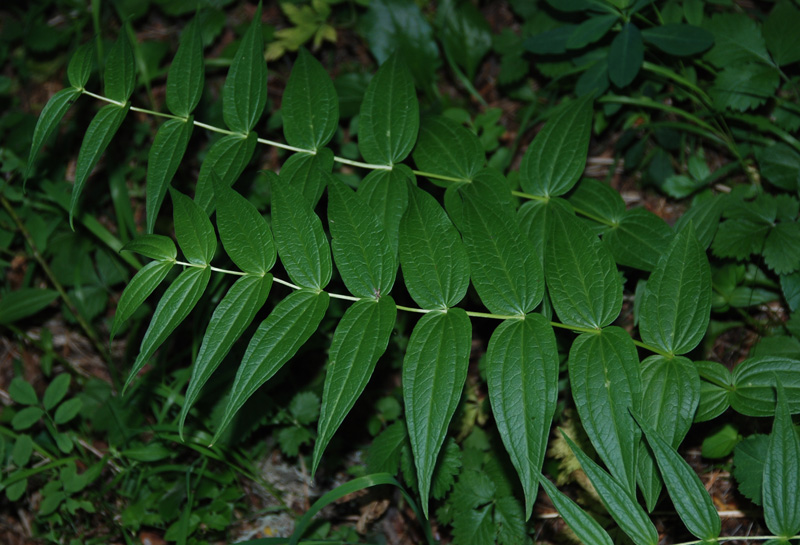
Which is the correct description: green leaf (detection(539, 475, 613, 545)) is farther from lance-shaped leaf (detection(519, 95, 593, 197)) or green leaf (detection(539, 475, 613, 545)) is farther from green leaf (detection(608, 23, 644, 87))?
green leaf (detection(608, 23, 644, 87))

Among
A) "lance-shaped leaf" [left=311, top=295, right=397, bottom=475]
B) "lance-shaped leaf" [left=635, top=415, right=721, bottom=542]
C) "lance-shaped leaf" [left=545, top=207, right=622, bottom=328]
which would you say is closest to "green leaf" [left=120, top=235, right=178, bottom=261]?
"lance-shaped leaf" [left=311, top=295, right=397, bottom=475]

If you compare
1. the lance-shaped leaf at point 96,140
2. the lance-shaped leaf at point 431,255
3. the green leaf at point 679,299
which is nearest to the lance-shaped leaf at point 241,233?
the lance-shaped leaf at point 431,255

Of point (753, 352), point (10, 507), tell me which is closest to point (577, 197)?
point (753, 352)

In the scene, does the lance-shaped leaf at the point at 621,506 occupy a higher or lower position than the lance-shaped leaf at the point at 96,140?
lower

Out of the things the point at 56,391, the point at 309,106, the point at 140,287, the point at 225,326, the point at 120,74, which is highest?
the point at 120,74

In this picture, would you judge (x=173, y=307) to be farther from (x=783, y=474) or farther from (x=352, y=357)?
(x=783, y=474)

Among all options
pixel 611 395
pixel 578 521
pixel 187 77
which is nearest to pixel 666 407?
pixel 611 395

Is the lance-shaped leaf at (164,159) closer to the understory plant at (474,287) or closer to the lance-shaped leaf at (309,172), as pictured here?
the understory plant at (474,287)
